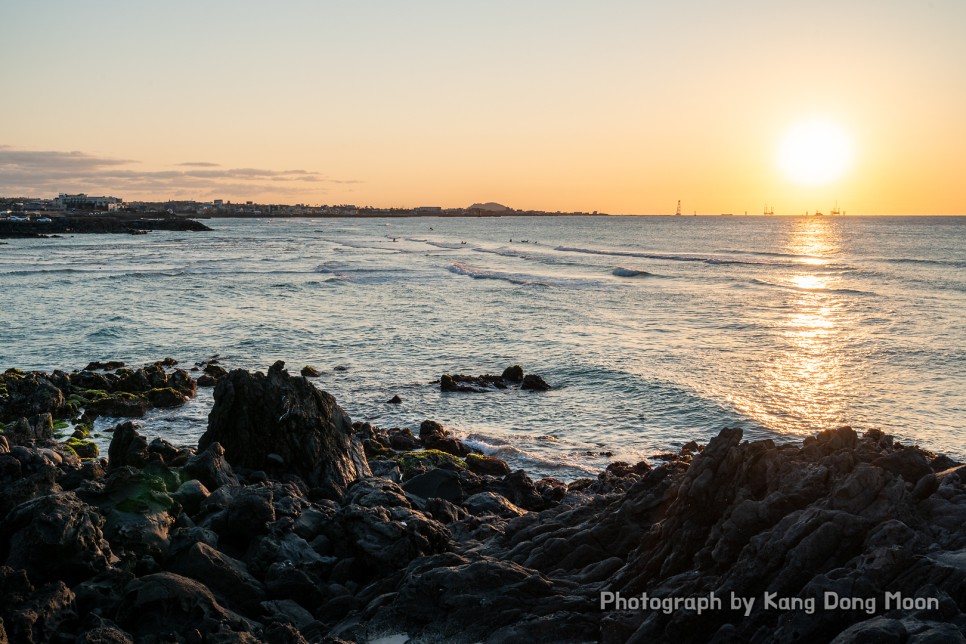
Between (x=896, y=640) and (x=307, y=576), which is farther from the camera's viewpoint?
(x=307, y=576)

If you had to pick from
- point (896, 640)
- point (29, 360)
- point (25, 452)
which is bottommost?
point (29, 360)

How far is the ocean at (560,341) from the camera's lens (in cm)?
2386

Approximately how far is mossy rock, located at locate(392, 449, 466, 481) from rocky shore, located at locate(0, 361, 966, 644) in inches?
99.3

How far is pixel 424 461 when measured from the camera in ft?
61.8

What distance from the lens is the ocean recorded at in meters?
23.9

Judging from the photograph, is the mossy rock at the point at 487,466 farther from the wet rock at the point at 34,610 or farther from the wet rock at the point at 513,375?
the wet rock at the point at 34,610

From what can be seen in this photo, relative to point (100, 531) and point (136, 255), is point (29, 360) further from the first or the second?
point (136, 255)

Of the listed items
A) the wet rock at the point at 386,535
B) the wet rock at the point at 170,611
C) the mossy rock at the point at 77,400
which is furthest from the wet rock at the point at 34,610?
the mossy rock at the point at 77,400

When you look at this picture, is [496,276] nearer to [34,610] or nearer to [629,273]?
[629,273]

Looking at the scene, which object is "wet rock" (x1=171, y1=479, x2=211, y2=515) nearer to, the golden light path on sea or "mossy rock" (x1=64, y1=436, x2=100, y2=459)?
"mossy rock" (x1=64, y1=436, x2=100, y2=459)

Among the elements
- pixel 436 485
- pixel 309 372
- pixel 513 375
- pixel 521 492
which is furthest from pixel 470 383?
pixel 436 485

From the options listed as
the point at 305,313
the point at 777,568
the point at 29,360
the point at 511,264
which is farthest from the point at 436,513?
the point at 511,264

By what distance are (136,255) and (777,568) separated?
101 metres

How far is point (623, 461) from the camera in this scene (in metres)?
20.0
